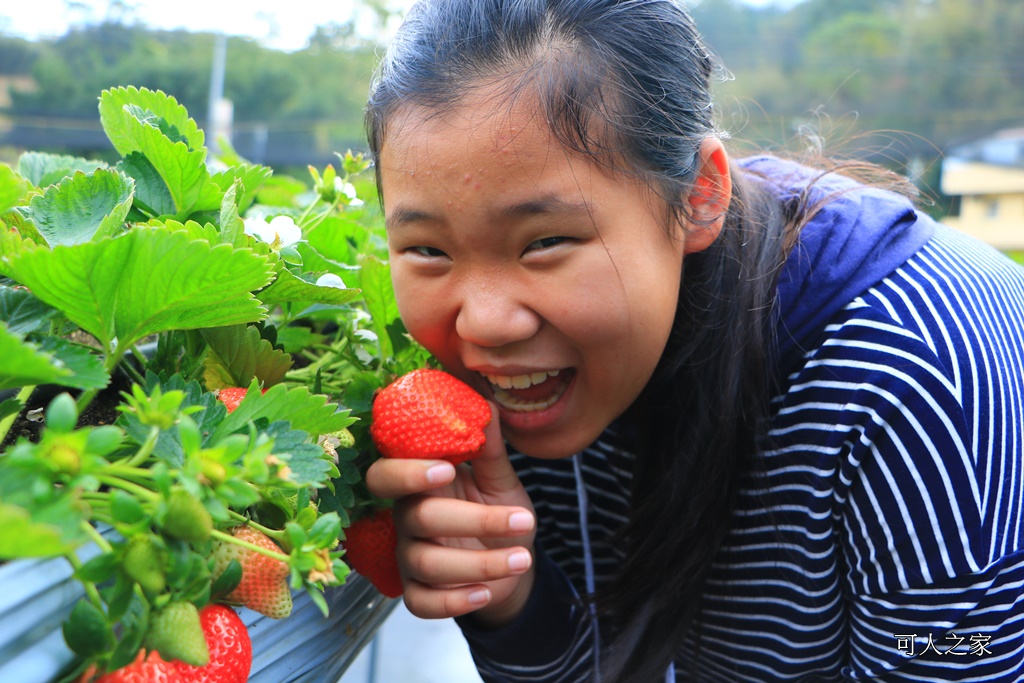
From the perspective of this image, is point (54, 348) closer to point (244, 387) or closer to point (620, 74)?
point (244, 387)

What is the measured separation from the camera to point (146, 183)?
656 millimetres

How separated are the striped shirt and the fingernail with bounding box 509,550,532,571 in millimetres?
236

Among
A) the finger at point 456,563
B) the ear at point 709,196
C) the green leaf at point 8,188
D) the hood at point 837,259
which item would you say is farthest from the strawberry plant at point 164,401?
the hood at point 837,259

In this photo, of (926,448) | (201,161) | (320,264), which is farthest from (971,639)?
(201,161)

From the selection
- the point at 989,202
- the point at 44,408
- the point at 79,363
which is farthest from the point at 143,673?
the point at 989,202

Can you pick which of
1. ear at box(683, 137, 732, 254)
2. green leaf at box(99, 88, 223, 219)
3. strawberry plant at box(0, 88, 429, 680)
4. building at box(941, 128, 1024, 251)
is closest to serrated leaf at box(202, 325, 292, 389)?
strawberry plant at box(0, 88, 429, 680)

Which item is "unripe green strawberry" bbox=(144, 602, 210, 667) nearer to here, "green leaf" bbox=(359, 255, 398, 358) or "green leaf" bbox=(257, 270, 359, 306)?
"green leaf" bbox=(257, 270, 359, 306)

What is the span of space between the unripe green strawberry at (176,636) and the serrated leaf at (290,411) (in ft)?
0.38

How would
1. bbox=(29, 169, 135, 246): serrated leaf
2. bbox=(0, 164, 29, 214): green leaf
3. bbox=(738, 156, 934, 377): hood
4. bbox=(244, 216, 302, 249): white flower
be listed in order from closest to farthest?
bbox=(0, 164, 29, 214): green leaf
bbox=(29, 169, 135, 246): serrated leaf
bbox=(244, 216, 302, 249): white flower
bbox=(738, 156, 934, 377): hood

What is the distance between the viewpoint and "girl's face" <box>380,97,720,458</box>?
2.45 ft

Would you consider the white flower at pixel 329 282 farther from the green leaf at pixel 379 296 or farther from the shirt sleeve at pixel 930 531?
the shirt sleeve at pixel 930 531

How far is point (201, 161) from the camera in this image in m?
0.64

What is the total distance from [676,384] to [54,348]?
0.72 meters

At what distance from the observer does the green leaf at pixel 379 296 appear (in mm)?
841
